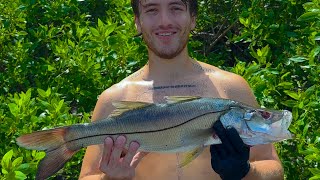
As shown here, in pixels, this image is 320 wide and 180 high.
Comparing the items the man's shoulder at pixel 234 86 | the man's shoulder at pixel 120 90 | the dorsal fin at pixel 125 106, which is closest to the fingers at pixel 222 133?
the dorsal fin at pixel 125 106

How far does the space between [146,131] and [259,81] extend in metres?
1.73

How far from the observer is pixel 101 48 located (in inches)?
219

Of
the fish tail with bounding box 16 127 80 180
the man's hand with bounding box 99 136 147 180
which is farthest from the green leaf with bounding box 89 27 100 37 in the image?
the fish tail with bounding box 16 127 80 180

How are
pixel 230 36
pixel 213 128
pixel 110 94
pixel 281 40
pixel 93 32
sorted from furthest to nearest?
1. pixel 230 36
2. pixel 281 40
3. pixel 93 32
4. pixel 110 94
5. pixel 213 128

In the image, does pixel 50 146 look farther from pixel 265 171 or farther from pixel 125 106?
pixel 265 171

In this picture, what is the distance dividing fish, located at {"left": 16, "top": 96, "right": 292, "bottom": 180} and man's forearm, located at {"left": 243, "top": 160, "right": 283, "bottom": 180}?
1.50 feet

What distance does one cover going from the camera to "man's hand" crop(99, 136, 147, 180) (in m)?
3.57

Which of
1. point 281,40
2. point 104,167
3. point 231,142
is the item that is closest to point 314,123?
point 281,40

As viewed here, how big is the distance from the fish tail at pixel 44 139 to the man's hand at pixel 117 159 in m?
0.24

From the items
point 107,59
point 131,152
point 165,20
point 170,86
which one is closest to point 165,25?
point 165,20

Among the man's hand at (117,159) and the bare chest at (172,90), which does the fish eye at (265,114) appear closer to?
the man's hand at (117,159)

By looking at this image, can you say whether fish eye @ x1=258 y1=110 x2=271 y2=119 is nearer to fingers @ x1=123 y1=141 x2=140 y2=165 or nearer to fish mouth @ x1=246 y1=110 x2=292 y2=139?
fish mouth @ x1=246 y1=110 x2=292 y2=139

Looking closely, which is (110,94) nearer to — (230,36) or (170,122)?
(170,122)

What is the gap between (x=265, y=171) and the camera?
405 cm
